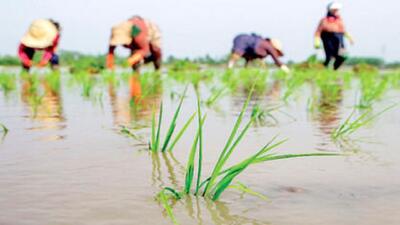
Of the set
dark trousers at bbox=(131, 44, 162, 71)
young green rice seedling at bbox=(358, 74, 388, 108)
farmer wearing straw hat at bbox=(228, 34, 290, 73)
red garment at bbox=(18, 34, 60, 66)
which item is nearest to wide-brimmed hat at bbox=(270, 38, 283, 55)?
farmer wearing straw hat at bbox=(228, 34, 290, 73)

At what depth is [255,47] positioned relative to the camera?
27.2ft

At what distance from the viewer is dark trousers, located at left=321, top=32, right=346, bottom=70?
7703 millimetres

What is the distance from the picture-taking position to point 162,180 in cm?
108

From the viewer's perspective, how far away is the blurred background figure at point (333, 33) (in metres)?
7.70

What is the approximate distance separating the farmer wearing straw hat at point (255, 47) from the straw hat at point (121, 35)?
192 centimetres

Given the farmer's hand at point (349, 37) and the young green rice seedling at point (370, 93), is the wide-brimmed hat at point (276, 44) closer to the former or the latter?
the farmer's hand at point (349, 37)

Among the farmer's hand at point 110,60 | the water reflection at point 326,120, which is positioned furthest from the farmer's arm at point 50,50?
the water reflection at point 326,120

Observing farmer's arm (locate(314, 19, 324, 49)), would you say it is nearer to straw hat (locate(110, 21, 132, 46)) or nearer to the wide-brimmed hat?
the wide-brimmed hat

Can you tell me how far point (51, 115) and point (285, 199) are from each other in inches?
60.0

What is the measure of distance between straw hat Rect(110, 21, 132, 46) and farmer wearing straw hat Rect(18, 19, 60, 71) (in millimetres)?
889

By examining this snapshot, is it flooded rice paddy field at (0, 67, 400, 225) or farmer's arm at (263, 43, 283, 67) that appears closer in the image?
flooded rice paddy field at (0, 67, 400, 225)

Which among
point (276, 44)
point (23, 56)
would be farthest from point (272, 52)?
point (23, 56)

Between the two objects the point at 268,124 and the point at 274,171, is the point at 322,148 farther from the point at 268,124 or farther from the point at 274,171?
the point at 268,124

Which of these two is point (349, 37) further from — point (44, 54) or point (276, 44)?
point (44, 54)
